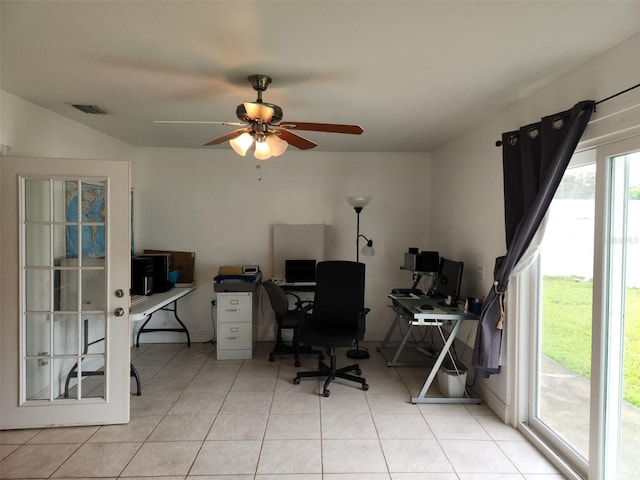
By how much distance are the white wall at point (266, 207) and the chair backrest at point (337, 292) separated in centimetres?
122

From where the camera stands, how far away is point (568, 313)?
7.49 feet

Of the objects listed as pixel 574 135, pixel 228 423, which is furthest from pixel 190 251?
pixel 574 135

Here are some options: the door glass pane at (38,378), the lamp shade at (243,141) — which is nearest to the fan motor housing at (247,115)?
the lamp shade at (243,141)

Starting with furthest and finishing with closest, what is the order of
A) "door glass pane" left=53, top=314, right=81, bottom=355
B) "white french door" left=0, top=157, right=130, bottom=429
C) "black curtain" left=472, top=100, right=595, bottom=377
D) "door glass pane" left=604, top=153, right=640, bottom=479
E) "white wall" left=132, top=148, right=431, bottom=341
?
"white wall" left=132, top=148, right=431, bottom=341
"door glass pane" left=53, top=314, right=81, bottom=355
"white french door" left=0, top=157, right=130, bottom=429
"black curtain" left=472, top=100, right=595, bottom=377
"door glass pane" left=604, top=153, right=640, bottom=479

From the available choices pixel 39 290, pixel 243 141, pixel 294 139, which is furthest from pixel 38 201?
pixel 294 139

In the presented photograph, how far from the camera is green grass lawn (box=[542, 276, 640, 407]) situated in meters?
1.83

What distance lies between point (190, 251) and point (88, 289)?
1894 millimetres

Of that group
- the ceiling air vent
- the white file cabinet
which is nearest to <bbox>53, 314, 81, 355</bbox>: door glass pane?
the white file cabinet

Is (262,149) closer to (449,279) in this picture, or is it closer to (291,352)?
(449,279)

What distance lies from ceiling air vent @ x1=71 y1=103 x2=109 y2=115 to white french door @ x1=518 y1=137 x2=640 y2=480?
3.61 m

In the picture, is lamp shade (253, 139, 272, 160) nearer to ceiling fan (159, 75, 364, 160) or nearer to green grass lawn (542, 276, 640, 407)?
ceiling fan (159, 75, 364, 160)

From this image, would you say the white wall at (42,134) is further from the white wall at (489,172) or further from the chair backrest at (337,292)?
the white wall at (489,172)

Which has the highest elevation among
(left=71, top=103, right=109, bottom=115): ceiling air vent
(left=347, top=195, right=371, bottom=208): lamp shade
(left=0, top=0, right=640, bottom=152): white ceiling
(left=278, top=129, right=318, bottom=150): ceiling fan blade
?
(left=71, top=103, right=109, bottom=115): ceiling air vent

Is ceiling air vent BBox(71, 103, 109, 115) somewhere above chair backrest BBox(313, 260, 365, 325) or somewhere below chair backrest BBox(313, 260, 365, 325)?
above
